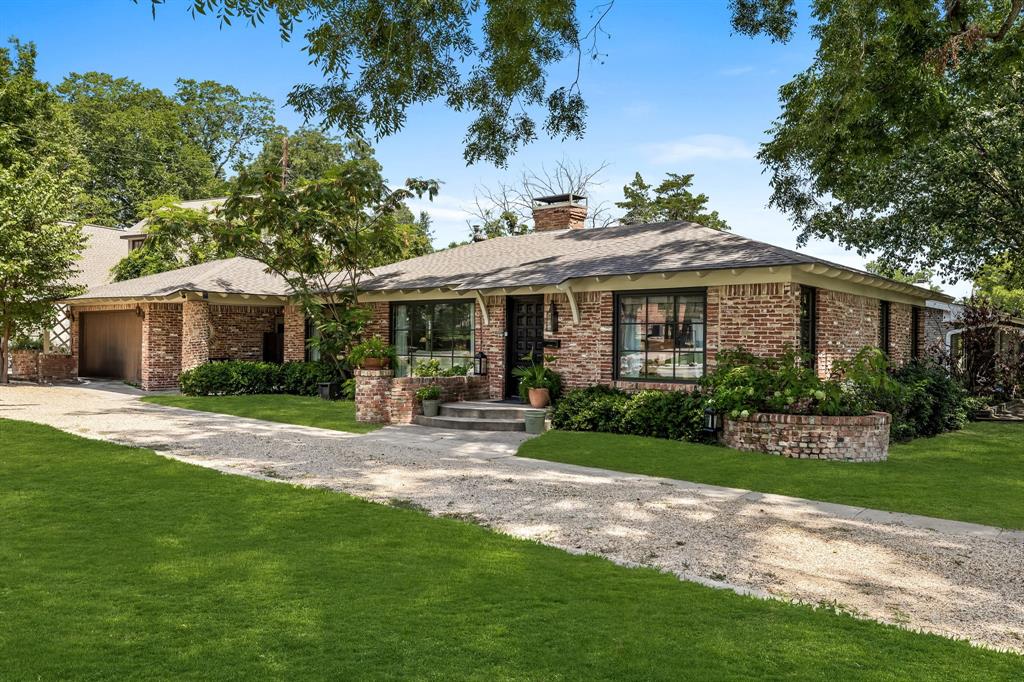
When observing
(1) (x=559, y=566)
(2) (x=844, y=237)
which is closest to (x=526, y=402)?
(1) (x=559, y=566)

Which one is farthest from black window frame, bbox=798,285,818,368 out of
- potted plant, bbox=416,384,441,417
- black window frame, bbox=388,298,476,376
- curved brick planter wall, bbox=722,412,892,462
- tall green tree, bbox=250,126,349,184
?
tall green tree, bbox=250,126,349,184

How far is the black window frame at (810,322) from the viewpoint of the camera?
41.3ft

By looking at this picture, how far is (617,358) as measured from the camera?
13.9 meters

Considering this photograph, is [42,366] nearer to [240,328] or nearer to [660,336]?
[240,328]

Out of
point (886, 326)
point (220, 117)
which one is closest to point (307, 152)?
point (220, 117)

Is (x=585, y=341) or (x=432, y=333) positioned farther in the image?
(x=432, y=333)

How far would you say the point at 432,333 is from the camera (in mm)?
17422

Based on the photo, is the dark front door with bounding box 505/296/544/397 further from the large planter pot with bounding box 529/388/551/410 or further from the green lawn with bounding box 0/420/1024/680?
the green lawn with bounding box 0/420/1024/680

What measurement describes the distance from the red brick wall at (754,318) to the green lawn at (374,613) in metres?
7.44

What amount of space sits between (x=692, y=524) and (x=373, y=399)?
866cm

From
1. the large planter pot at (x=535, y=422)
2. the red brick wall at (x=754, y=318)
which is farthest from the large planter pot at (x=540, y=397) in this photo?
the red brick wall at (x=754, y=318)

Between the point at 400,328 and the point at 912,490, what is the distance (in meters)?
12.4

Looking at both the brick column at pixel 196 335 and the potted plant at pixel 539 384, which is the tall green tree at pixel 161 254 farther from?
the potted plant at pixel 539 384

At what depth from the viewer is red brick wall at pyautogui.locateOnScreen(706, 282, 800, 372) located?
39.3 feet
